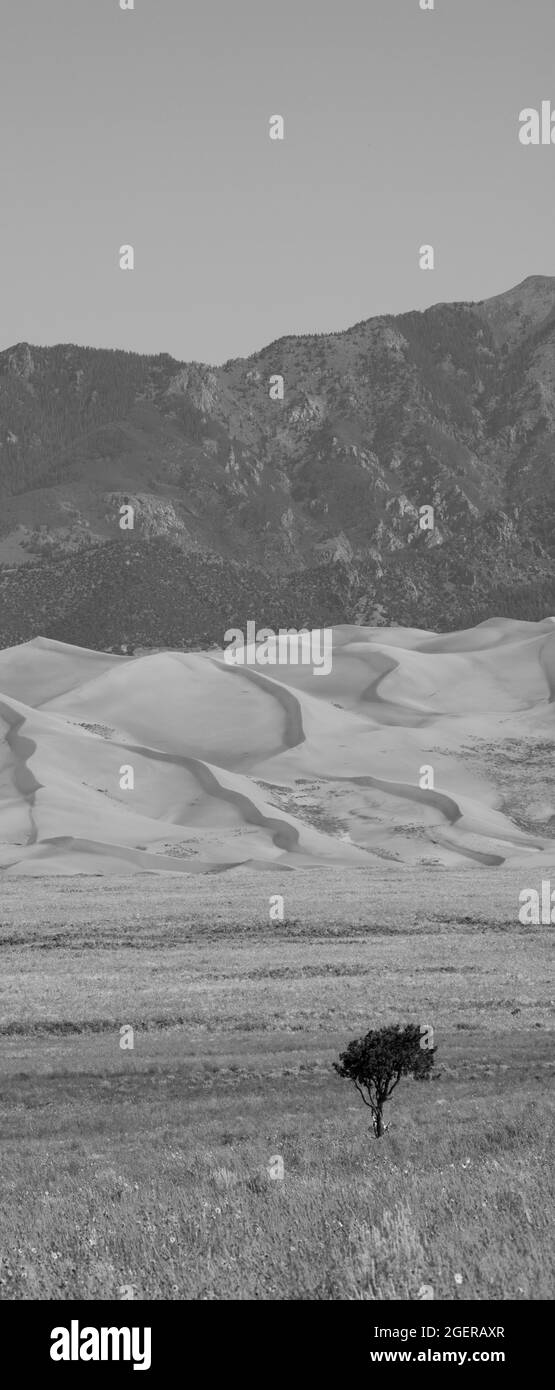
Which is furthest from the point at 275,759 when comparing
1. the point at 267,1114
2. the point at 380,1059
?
the point at 380,1059

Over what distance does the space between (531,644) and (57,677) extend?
190 ft

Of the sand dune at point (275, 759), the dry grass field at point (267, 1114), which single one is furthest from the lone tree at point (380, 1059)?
the sand dune at point (275, 759)

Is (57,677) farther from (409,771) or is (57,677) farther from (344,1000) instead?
(344,1000)

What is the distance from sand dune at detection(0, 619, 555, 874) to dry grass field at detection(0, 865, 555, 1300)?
42061 mm

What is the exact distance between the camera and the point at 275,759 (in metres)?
132

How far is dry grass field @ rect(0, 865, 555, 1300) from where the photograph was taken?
391 inches

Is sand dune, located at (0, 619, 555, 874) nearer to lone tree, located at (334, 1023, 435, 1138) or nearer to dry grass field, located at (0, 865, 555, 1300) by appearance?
dry grass field, located at (0, 865, 555, 1300)

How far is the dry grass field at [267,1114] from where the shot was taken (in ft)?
32.6

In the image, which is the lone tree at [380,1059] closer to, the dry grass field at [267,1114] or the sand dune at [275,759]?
the dry grass field at [267,1114]

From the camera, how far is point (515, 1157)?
1489cm

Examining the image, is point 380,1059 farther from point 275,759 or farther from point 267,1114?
point 275,759

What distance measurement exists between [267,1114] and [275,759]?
11025cm

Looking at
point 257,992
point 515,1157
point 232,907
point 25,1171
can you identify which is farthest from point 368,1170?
point 232,907
